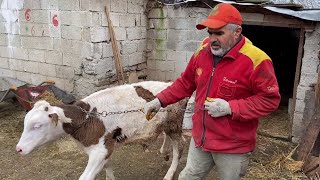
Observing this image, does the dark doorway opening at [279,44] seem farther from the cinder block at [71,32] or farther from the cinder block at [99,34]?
the cinder block at [71,32]

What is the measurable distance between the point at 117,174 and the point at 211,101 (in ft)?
8.45

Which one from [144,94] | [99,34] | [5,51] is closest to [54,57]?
[99,34]

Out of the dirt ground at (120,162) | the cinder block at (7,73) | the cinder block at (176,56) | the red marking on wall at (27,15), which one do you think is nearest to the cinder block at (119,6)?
the cinder block at (176,56)

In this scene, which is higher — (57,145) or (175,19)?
(175,19)

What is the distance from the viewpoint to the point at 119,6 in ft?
21.8

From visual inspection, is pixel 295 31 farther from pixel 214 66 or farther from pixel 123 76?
pixel 214 66

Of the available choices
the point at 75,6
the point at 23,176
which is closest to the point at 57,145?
the point at 23,176

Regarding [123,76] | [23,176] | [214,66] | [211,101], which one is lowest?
[23,176]

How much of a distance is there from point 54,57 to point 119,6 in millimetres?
1669

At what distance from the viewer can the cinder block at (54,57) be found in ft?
22.3

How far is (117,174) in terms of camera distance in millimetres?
4609

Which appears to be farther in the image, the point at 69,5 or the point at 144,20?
the point at 144,20

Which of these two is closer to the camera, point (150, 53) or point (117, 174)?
point (117, 174)

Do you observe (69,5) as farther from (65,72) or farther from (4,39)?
(4,39)
